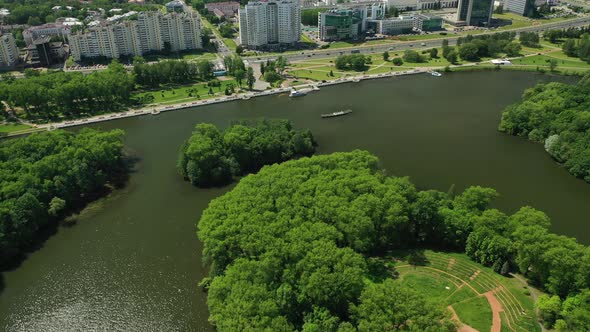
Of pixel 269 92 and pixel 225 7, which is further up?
pixel 225 7

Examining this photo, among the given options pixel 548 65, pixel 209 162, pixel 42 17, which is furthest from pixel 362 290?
pixel 42 17

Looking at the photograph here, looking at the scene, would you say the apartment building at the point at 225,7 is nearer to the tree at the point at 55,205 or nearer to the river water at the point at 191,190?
the river water at the point at 191,190

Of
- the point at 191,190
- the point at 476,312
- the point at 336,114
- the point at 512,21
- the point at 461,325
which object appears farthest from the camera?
the point at 512,21

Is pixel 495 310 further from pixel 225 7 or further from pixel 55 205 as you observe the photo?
pixel 225 7

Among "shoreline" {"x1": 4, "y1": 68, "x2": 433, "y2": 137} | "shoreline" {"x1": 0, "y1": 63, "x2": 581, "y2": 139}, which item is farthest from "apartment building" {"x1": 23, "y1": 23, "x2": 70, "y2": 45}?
"shoreline" {"x1": 0, "y1": 63, "x2": 581, "y2": 139}

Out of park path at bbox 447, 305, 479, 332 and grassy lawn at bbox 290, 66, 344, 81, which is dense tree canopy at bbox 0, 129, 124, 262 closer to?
park path at bbox 447, 305, 479, 332

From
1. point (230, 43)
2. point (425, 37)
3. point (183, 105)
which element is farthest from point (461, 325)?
point (425, 37)

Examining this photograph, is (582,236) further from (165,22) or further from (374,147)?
(165,22)
